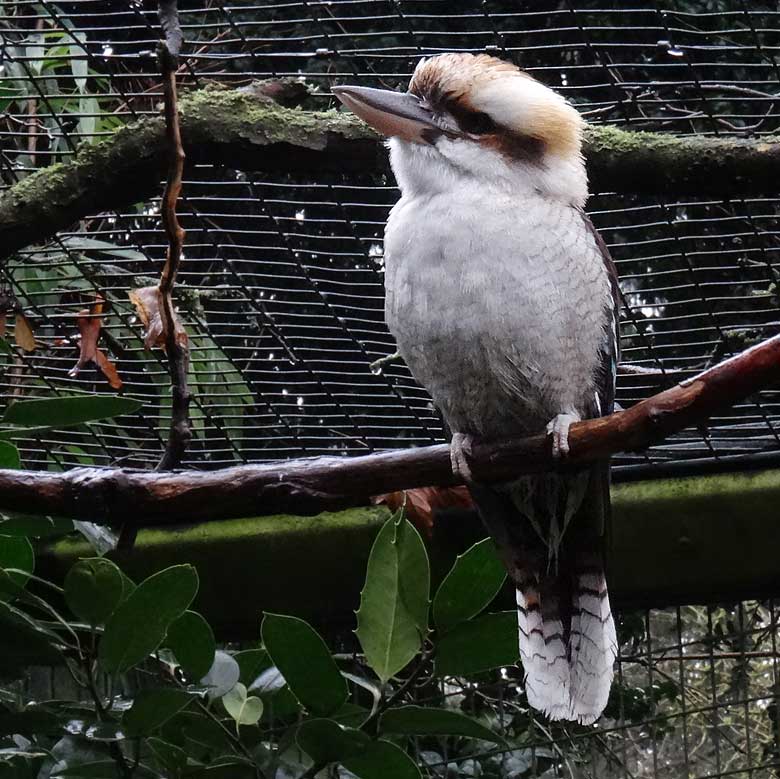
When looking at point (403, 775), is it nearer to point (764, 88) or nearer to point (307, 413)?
point (307, 413)

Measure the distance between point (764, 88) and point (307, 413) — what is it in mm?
1191

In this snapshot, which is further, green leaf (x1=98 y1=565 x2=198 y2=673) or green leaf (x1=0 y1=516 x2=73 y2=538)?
green leaf (x1=0 y1=516 x2=73 y2=538)

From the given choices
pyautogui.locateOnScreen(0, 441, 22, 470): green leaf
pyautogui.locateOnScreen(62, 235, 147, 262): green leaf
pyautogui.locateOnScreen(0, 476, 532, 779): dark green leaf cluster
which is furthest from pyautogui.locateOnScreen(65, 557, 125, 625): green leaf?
pyautogui.locateOnScreen(62, 235, 147, 262): green leaf

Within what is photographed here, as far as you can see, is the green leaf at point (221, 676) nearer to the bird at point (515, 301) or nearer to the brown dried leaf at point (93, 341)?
the bird at point (515, 301)

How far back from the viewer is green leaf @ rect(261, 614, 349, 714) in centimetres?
140

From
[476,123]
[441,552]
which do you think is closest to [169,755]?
[441,552]

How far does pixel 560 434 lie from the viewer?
1.58 metres

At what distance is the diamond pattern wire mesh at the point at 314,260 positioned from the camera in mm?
2217

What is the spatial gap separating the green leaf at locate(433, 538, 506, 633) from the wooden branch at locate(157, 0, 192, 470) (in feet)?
1.21

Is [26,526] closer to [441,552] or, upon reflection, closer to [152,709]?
[152,709]

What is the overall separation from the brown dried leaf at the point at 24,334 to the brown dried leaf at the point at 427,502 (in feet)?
2.48

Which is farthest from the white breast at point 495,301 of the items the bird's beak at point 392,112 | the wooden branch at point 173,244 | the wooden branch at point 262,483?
the wooden branch at point 173,244

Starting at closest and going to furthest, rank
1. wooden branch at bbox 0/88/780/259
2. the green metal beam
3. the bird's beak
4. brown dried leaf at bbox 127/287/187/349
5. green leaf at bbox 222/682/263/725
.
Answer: brown dried leaf at bbox 127/287/187/349, green leaf at bbox 222/682/263/725, the bird's beak, wooden branch at bbox 0/88/780/259, the green metal beam

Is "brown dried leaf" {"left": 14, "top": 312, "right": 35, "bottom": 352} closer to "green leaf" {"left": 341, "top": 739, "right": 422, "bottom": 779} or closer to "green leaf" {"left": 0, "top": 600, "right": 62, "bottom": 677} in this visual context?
"green leaf" {"left": 0, "top": 600, "right": 62, "bottom": 677}
